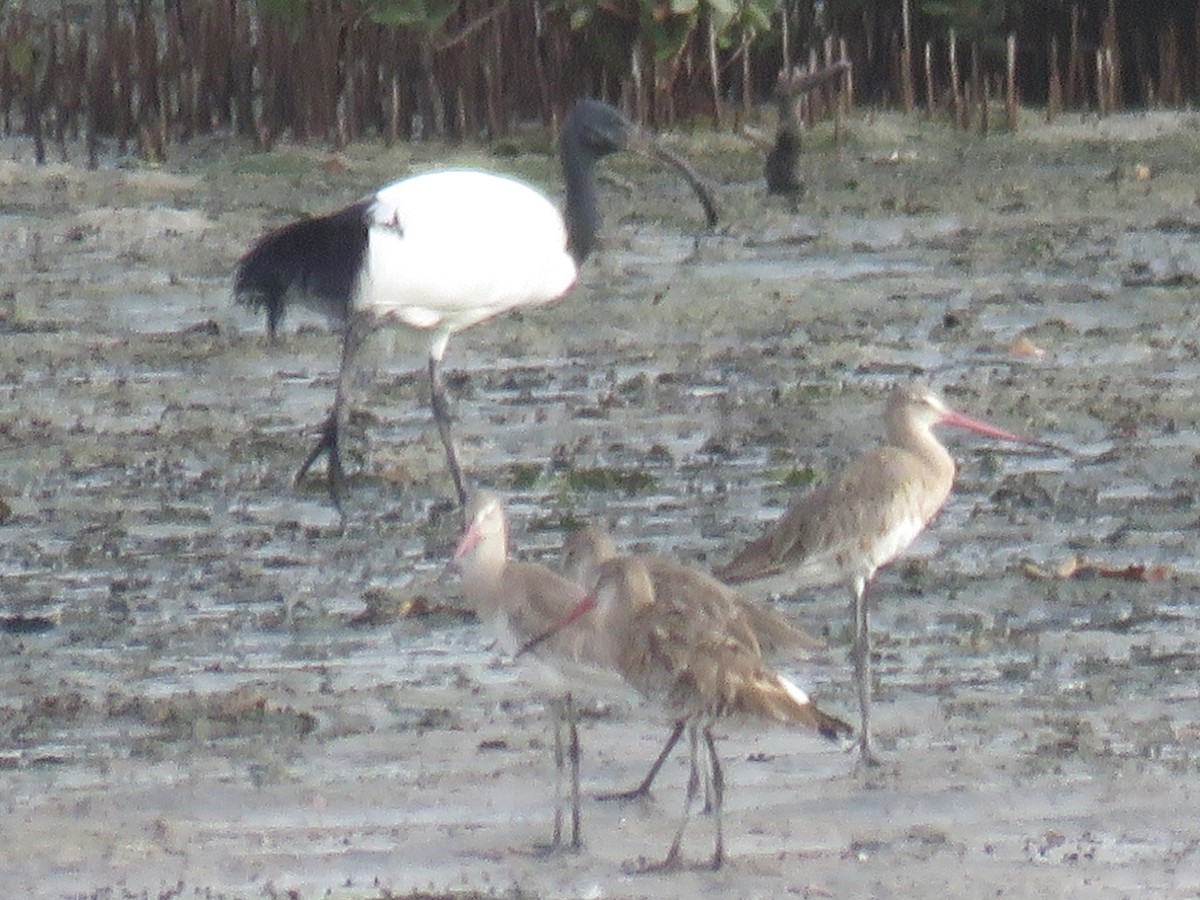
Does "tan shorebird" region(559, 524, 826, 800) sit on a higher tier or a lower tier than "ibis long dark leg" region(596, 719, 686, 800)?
higher

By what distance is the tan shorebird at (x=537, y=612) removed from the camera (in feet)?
15.5

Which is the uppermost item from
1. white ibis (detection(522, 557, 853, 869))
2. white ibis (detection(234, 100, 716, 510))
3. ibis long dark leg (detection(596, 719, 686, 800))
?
white ibis (detection(234, 100, 716, 510))

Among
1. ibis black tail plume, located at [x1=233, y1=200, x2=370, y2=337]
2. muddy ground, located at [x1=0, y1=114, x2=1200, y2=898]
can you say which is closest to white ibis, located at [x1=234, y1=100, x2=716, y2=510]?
ibis black tail plume, located at [x1=233, y1=200, x2=370, y2=337]

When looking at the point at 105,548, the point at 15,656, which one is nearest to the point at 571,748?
the point at 15,656

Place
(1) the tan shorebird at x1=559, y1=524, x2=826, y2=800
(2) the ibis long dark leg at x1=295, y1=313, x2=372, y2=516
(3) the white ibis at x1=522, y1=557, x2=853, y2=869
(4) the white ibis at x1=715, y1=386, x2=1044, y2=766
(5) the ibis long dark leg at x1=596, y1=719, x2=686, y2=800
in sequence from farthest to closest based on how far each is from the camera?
(2) the ibis long dark leg at x1=295, y1=313, x2=372, y2=516
(4) the white ibis at x1=715, y1=386, x2=1044, y2=766
(5) the ibis long dark leg at x1=596, y1=719, x2=686, y2=800
(1) the tan shorebird at x1=559, y1=524, x2=826, y2=800
(3) the white ibis at x1=522, y1=557, x2=853, y2=869

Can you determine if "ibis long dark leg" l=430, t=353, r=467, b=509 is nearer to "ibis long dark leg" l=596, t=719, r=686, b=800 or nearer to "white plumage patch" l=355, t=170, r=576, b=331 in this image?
"white plumage patch" l=355, t=170, r=576, b=331

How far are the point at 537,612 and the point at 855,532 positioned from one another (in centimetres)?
91

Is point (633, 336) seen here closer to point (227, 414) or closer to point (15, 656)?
point (227, 414)

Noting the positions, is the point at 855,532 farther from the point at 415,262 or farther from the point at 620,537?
the point at 415,262

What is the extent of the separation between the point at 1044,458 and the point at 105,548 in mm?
2680

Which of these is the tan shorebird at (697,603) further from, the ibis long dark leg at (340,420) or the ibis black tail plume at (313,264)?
the ibis black tail plume at (313,264)

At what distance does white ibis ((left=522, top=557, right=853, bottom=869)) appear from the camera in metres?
4.57

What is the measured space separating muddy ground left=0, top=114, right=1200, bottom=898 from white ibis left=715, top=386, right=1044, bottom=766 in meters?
0.26

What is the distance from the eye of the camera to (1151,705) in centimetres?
559
